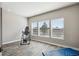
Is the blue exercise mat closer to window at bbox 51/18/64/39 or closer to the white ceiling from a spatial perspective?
window at bbox 51/18/64/39

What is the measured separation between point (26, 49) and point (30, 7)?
3.19 ft

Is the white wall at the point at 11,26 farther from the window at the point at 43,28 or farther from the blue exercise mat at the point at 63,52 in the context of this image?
the blue exercise mat at the point at 63,52

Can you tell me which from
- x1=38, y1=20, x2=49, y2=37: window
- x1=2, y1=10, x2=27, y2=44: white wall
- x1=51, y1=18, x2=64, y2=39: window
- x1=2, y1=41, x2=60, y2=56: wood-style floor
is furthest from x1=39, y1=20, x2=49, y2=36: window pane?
x1=2, y1=10, x2=27, y2=44: white wall

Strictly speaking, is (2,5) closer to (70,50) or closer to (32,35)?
(32,35)

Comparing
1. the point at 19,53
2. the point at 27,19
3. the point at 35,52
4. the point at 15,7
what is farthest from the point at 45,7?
the point at 19,53

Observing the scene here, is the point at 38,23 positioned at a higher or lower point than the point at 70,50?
higher

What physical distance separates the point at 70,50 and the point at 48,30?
64 centimetres

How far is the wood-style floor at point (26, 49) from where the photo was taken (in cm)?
165

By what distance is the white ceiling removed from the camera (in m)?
1.56

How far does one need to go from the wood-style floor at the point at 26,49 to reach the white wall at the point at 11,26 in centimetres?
15

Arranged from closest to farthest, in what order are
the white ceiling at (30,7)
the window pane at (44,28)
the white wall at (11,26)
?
1. the white ceiling at (30,7)
2. the white wall at (11,26)
3. the window pane at (44,28)

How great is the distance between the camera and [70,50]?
1621 mm

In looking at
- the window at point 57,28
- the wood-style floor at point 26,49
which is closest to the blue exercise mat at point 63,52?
the wood-style floor at point 26,49

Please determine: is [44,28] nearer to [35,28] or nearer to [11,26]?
[35,28]
